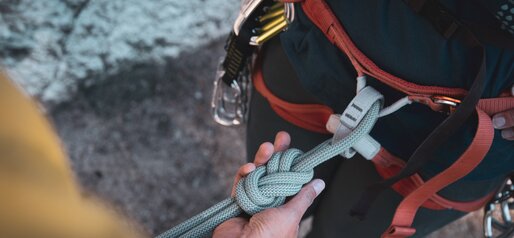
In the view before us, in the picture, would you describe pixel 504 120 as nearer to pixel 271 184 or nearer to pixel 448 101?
pixel 448 101

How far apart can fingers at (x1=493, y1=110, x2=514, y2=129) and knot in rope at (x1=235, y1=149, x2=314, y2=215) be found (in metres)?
0.26

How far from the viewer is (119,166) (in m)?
1.51

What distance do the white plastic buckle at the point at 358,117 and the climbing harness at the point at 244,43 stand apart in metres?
0.19

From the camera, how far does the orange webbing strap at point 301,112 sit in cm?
90

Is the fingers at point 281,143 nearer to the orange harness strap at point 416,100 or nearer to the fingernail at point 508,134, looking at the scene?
the orange harness strap at point 416,100

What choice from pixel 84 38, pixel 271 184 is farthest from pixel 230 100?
pixel 84 38

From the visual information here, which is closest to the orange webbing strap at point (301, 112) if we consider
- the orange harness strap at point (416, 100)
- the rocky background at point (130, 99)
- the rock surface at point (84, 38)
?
the orange harness strap at point (416, 100)

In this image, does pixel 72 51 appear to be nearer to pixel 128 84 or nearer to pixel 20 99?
pixel 128 84

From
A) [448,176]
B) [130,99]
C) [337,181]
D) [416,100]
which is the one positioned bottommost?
[130,99]

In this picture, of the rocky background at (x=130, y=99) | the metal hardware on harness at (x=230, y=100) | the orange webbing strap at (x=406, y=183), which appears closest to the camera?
the orange webbing strap at (x=406, y=183)

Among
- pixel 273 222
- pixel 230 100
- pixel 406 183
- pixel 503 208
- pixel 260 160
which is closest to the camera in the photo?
pixel 273 222

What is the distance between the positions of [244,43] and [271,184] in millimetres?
393

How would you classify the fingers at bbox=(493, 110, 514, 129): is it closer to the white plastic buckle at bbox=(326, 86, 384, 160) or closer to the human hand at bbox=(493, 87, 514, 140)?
the human hand at bbox=(493, 87, 514, 140)

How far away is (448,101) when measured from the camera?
2.24ft
